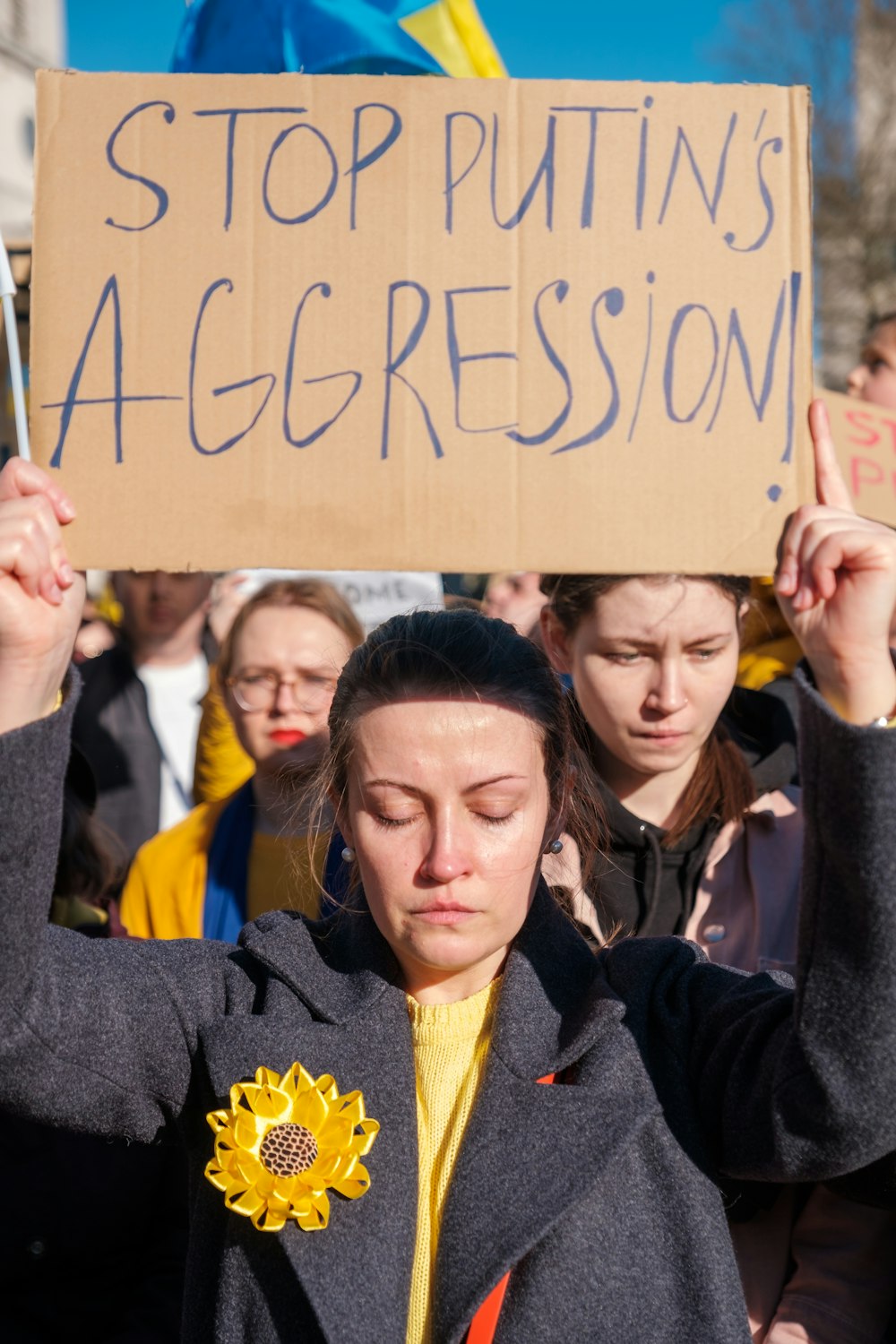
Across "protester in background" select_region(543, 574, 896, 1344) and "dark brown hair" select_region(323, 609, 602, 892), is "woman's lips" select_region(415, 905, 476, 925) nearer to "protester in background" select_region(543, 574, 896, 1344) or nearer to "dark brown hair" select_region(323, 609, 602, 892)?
"dark brown hair" select_region(323, 609, 602, 892)

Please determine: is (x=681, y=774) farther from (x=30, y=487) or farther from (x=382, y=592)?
(x=382, y=592)

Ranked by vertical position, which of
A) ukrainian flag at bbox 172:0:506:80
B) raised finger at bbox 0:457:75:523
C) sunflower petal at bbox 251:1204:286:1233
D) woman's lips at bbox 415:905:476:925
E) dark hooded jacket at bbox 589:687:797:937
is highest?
ukrainian flag at bbox 172:0:506:80

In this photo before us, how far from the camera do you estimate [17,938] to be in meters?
1.58

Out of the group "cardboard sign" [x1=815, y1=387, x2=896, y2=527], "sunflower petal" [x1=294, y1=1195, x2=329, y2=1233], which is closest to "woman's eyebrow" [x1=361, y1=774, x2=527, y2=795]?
"sunflower petal" [x1=294, y1=1195, x2=329, y2=1233]

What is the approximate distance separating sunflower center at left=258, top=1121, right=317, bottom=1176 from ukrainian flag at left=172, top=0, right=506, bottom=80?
1891mm

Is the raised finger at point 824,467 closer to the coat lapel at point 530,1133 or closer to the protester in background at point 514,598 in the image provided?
the coat lapel at point 530,1133

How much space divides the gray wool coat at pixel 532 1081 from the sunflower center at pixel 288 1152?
2.8 inches

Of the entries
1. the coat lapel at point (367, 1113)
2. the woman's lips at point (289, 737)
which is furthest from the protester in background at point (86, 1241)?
the woman's lips at point (289, 737)

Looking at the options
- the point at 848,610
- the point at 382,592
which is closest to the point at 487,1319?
the point at 848,610

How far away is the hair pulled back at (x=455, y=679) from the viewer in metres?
1.91

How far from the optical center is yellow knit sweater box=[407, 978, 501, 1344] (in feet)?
5.52

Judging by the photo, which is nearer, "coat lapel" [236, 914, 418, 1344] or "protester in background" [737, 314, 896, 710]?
"coat lapel" [236, 914, 418, 1344]

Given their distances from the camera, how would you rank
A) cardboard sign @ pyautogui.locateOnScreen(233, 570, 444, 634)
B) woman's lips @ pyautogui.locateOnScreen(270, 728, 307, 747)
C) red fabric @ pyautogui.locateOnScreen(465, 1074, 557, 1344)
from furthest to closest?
cardboard sign @ pyautogui.locateOnScreen(233, 570, 444, 634)
woman's lips @ pyautogui.locateOnScreen(270, 728, 307, 747)
red fabric @ pyautogui.locateOnScreen(465, 1074, 557, 1344)

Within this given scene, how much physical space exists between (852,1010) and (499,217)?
104cm
